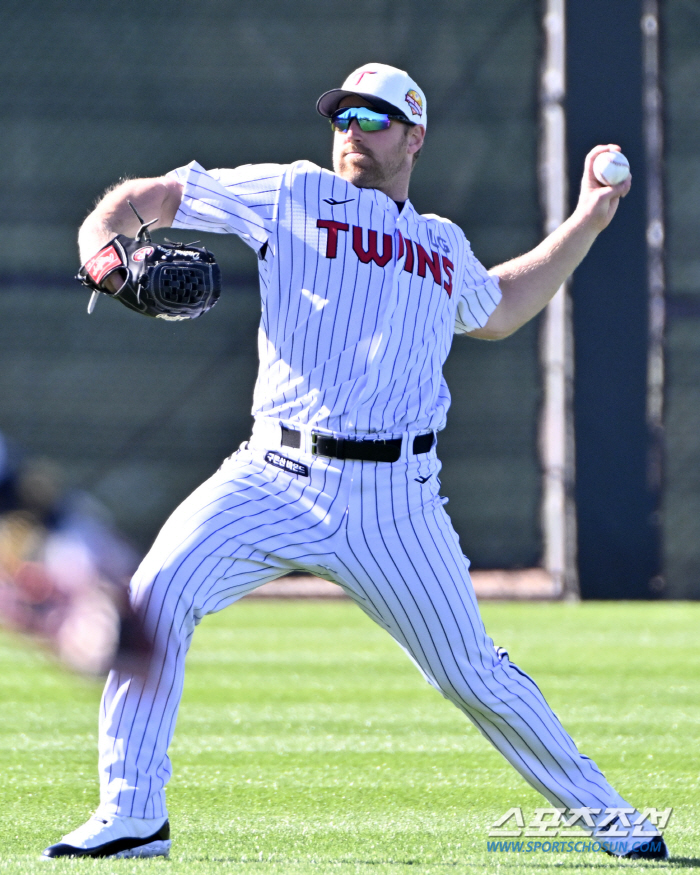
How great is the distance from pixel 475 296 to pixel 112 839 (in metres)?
1.58

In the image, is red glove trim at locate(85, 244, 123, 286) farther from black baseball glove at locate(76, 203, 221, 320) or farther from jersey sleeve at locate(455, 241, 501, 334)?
jersey sleeve at locate(455, 241, 501, 334)

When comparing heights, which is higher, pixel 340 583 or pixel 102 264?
pixel 102 264

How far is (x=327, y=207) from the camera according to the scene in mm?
3229

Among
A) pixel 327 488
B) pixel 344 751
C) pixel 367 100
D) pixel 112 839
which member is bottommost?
pixel 344 751

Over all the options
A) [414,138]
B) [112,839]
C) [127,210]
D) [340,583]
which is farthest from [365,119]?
[112,839]

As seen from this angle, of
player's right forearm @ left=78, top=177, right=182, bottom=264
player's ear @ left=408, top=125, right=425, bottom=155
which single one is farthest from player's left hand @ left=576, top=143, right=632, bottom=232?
player's right forearm @ left=78, top=177, right=182, bottom=264

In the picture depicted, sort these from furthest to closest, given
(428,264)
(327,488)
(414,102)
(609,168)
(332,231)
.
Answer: (609,168)
(414,102)
(428,264)
(332,231)
(327,488)

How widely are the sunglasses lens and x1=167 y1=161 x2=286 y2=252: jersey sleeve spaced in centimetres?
26

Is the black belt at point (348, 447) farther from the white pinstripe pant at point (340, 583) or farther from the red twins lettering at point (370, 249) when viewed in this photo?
the red twins lettering at point (370, 249)

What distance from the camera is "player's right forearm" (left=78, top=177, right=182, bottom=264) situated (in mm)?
3016

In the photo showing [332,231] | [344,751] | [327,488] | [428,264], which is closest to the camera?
[327,488]

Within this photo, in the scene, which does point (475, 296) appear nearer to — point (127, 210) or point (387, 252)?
point (387, 252)

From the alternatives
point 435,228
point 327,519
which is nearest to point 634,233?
point 435,228

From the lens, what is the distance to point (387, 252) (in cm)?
324
